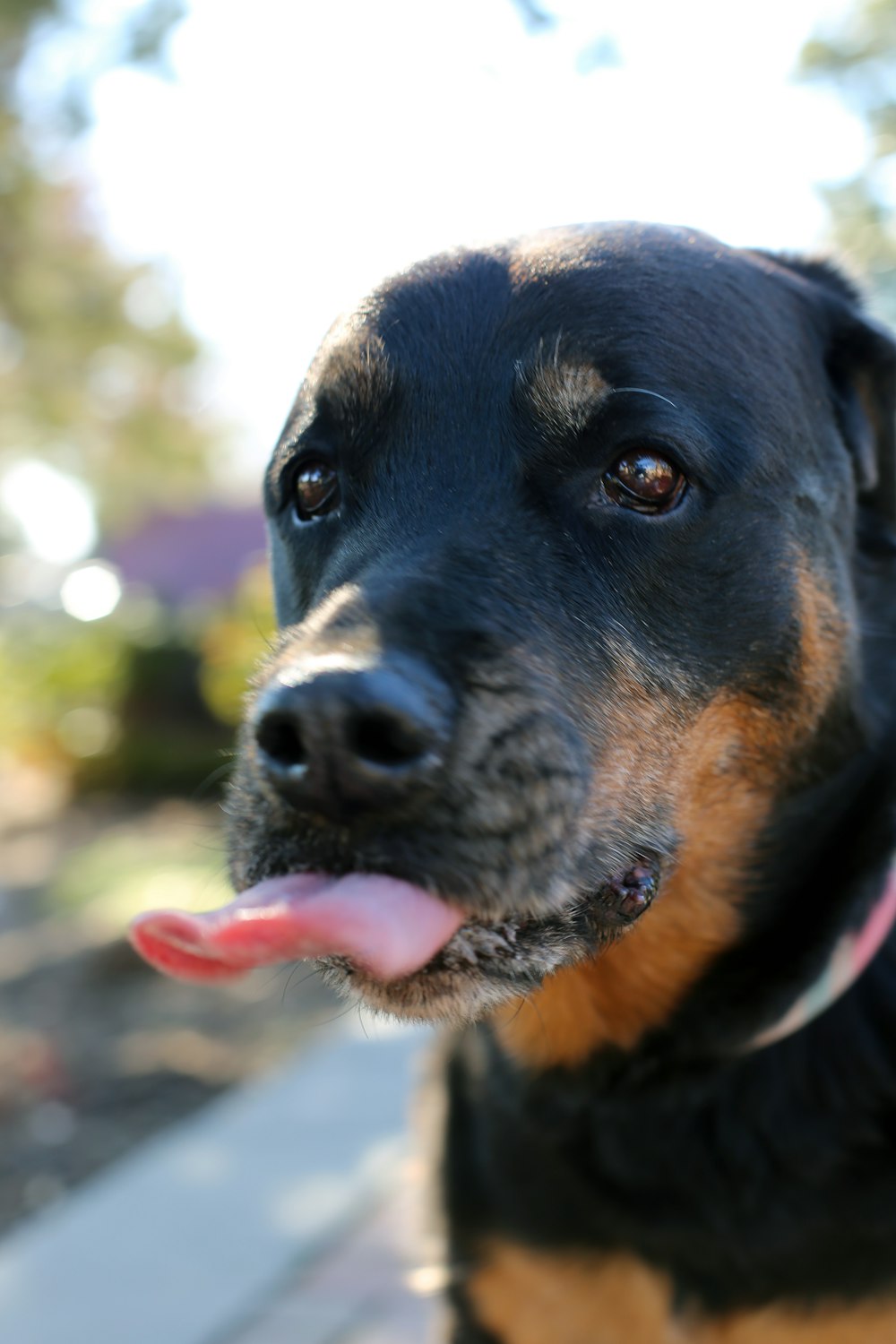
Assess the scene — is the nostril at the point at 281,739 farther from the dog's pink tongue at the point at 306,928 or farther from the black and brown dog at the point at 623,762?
the dog's pink tongue at the point at 306,928

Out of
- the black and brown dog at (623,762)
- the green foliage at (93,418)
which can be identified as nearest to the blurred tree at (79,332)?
the green foliage at (93,418)

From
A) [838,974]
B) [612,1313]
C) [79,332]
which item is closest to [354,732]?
[838,974]

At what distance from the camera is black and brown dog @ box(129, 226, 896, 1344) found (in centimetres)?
175

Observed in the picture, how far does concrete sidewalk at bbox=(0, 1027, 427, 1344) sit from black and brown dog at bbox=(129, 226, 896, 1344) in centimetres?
98

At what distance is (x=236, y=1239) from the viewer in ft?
11.6

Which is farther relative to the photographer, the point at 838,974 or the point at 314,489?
the point at 314,489

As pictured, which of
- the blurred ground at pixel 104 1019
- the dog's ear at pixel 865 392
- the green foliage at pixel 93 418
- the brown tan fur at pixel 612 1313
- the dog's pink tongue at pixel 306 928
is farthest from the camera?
the green foliage at pixel 93 418

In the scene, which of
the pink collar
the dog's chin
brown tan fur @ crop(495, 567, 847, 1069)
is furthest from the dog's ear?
the dog's chin

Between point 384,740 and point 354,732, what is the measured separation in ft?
0.16

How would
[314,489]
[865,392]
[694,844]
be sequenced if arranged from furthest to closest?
[865,392] → [314,489] → [694,844]

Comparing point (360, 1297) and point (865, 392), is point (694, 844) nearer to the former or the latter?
point (865, 392)

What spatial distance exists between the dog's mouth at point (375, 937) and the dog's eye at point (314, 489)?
0.92m

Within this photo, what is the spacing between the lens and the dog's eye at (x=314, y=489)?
7.71 ft

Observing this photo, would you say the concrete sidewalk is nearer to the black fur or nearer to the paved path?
the paved path
